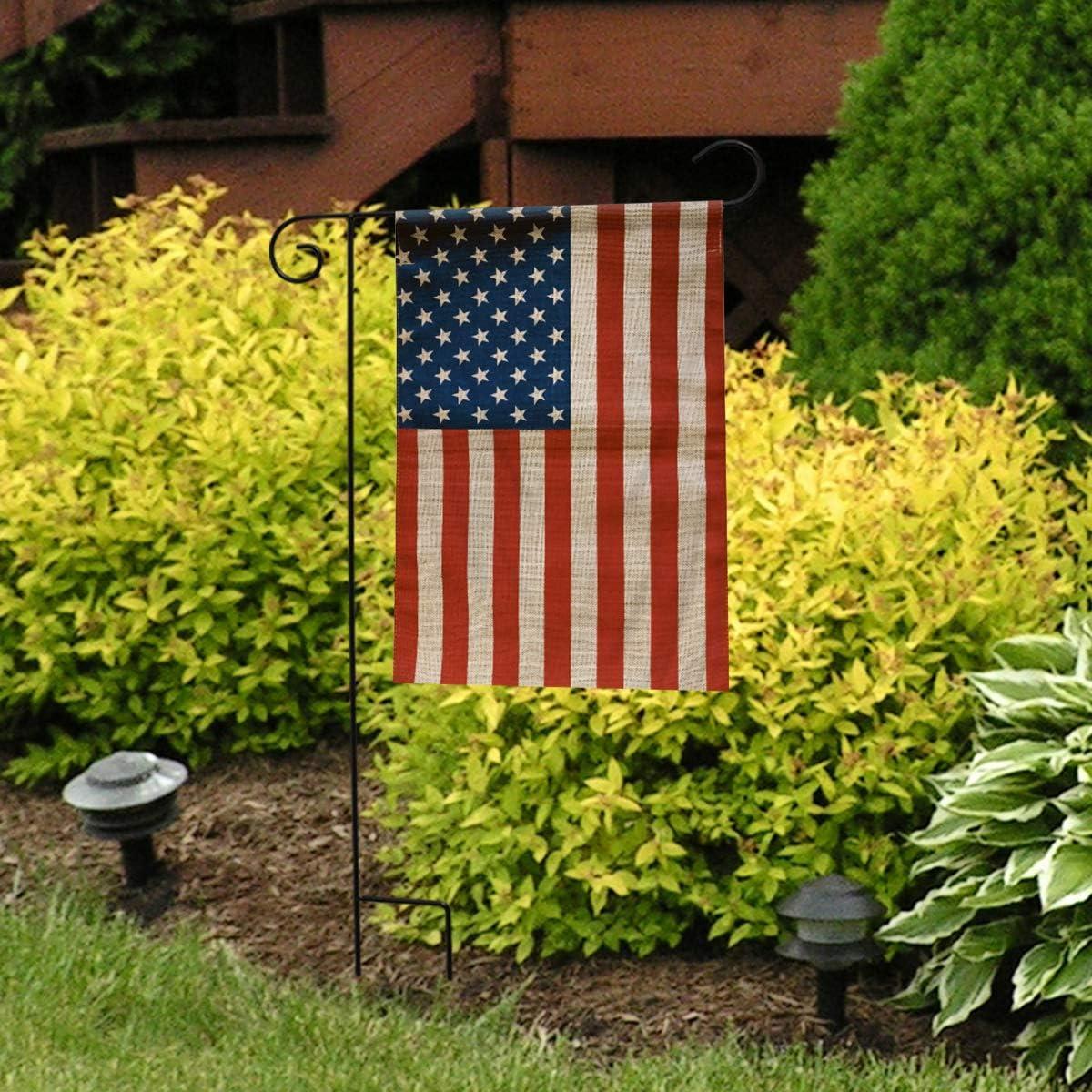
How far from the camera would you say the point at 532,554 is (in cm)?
393

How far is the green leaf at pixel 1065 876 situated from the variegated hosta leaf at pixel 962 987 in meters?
0.24

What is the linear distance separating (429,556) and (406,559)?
5 cm

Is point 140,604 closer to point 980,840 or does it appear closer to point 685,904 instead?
point 685,904

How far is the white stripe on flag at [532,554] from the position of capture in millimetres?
3908

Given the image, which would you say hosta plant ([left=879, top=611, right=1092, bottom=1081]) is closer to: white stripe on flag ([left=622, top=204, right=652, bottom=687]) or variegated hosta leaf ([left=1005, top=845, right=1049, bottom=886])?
variegated hosta leaf ([left=1005, top=845, right=1049, bottom=886])

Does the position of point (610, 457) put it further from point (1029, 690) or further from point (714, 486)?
point (1029, 690)

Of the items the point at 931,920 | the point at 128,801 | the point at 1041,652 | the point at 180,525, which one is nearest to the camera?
the point at 931,920

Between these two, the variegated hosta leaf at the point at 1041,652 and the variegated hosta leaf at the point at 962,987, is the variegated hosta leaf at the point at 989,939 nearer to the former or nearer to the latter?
the variegated hosta leaf at the point at 962,987

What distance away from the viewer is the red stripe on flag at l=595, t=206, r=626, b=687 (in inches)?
152

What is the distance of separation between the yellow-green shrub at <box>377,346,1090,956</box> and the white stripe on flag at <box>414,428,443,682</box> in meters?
0.34

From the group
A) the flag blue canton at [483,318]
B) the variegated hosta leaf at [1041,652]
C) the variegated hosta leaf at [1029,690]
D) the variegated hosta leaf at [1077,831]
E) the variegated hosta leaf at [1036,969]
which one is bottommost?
the variegated hosta leaf at [1036,969]

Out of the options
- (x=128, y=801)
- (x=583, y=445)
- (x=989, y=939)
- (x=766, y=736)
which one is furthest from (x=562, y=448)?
(x=128, y=801)

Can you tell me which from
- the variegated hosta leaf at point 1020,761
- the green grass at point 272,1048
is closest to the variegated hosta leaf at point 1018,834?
the variegated hosta leaf at point 1020,761

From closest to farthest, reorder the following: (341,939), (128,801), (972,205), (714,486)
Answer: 1. (714,486)
2. (341,939)
3. (128,801)
4. (972,205)
